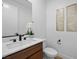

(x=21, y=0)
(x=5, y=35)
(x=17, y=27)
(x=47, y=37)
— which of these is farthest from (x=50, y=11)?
(x=5, y=35)

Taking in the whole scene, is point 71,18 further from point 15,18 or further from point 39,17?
point 15,18

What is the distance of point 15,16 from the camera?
197cm

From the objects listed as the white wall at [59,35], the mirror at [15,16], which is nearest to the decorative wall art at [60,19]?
the white wall at [59,35]

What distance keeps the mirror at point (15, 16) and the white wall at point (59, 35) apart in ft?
3.81

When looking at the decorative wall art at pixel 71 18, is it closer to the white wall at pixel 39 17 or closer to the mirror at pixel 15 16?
the white wall at pixel 39 17

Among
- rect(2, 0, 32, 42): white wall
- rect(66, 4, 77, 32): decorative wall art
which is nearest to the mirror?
rect(2, 0, 32, 42): white wall

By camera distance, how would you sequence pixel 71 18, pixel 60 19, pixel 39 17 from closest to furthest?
1. pixel 71 18
2. pixel 39 17
3. pixel 60 19

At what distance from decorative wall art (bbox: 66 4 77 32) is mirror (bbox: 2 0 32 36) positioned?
1.33 meters

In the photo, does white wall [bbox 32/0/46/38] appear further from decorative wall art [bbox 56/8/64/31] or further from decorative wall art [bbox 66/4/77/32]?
decorative wall art [bbox 66/4/77/32]

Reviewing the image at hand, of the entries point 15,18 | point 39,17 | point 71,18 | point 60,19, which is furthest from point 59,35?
point 15,18

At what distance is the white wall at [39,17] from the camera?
2.86 metres

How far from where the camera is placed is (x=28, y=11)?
2498mm

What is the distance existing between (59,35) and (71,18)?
0.74 m

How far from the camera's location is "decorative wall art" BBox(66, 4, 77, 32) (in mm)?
2824
